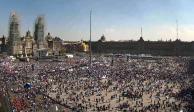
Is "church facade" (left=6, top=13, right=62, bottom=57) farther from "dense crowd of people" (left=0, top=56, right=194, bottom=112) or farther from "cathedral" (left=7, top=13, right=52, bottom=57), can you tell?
"dense crowd of people" (left=0, top=56, right=194, bottom=112)

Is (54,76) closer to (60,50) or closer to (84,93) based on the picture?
(84,93)

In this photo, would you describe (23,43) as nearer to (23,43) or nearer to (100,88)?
(23,43)

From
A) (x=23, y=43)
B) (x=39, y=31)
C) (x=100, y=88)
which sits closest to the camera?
(x=100, y=88)

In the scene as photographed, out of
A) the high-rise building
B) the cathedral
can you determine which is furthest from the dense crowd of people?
the high-rise building

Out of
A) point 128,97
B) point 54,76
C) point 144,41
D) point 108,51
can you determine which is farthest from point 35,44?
point 128,97

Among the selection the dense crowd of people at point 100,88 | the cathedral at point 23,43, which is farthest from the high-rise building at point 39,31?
the dense crowd of people at point 100,88

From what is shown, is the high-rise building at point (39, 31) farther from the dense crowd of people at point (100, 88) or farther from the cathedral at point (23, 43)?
the dense crowd of people at point (100, 88)

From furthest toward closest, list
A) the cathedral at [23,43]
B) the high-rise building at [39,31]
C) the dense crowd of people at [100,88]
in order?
the high-rise building at [39,31] → the cathedral at [23,43] → the dense crowd of people at [100,88]

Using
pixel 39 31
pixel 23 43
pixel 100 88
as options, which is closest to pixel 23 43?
pixel 23 43
